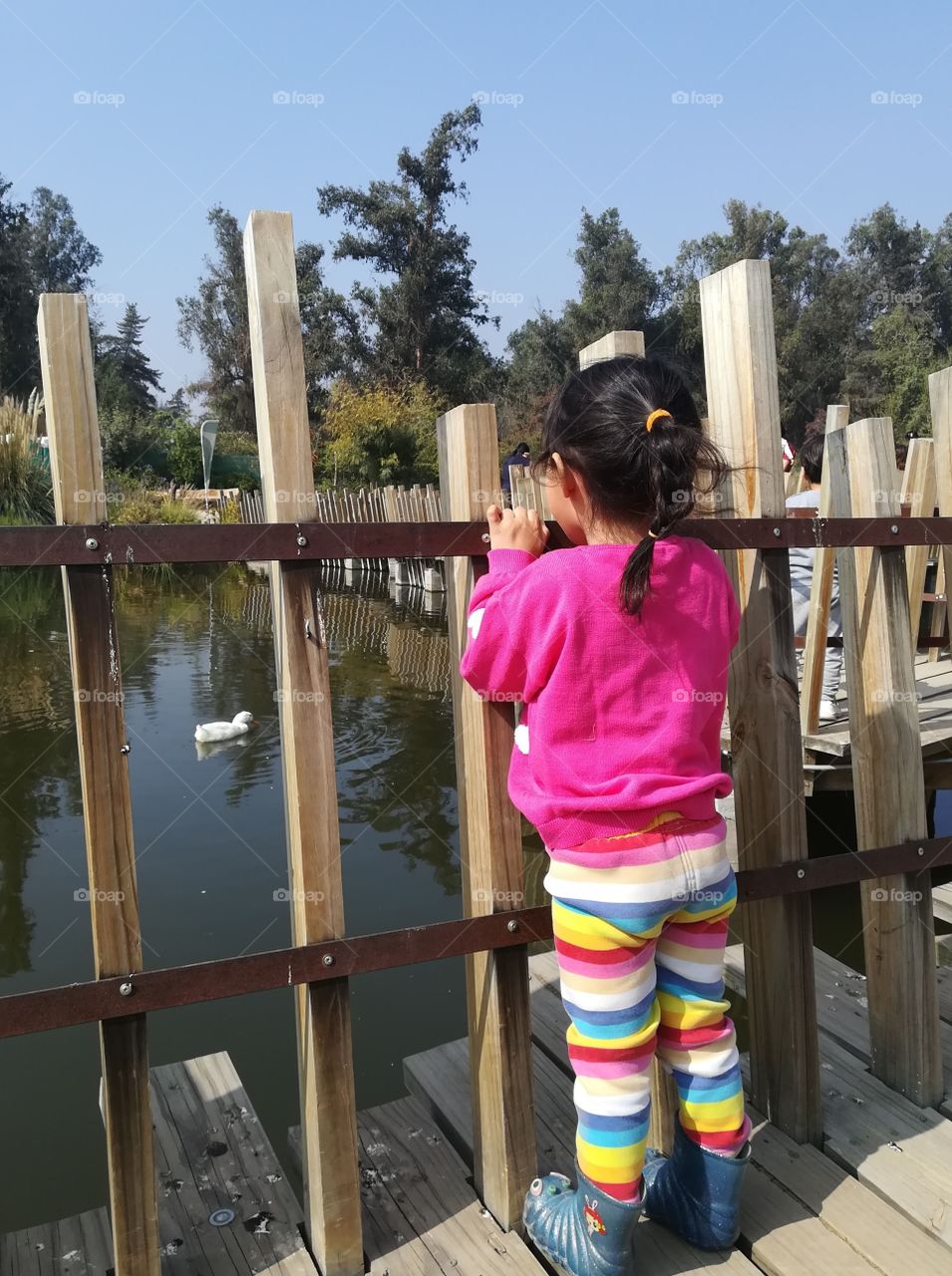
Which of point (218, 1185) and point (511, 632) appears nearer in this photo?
point (511, 632)

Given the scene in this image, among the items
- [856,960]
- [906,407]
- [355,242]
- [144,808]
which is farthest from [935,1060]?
[355,242]

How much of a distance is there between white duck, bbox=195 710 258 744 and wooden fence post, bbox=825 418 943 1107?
4.83 meters

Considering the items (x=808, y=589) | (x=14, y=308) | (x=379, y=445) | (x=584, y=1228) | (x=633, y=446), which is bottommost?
(x=584, y=1228)

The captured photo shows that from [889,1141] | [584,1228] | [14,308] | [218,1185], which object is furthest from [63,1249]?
[14,308]

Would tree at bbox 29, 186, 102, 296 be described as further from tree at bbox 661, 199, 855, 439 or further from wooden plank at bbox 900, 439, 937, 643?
wooden plank at bbox 900, 439, 937, 643

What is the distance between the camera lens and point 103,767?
1.52 meters

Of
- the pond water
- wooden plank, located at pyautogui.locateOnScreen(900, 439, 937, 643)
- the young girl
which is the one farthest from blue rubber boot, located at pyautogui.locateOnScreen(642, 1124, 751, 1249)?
wooden plank, located at pyautogui.locateOnScreen(900, 439, 937, 643)

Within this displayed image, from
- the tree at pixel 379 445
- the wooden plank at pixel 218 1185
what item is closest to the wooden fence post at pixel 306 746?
the wooden plank at pixel 218 1185

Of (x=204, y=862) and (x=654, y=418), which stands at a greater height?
(x=654, y=418)

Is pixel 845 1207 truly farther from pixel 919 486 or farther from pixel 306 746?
pixel 919 486

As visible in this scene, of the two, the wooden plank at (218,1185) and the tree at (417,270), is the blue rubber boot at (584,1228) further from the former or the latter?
the tree at (417,270)

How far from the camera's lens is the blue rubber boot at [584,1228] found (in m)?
1.60

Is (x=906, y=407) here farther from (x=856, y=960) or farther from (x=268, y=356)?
(x=268, y=356)

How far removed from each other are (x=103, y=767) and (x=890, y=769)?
63.5 inches
